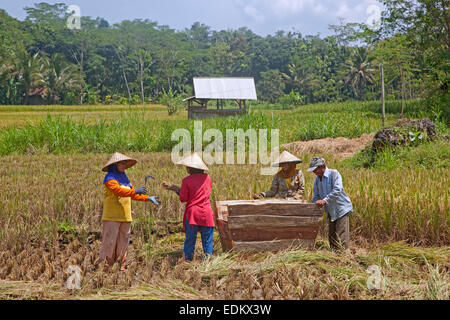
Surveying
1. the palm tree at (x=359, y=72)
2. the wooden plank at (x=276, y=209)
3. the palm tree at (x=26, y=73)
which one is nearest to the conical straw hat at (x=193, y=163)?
the wooden plank at (x=276, y=209)

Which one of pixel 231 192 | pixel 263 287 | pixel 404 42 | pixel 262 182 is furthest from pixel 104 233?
pixel 404 42

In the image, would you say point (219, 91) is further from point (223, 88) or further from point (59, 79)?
point (59, 79)

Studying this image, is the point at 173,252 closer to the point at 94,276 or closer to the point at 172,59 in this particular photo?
the point at 94,276

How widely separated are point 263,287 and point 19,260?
2.32 metres

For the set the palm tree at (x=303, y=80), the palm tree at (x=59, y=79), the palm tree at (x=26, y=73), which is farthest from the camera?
the palm tree at (x=303, y=80)

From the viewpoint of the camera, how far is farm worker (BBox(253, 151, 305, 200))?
469cm

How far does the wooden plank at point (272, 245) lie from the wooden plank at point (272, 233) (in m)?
0.03

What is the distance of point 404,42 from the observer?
2102 centimetres

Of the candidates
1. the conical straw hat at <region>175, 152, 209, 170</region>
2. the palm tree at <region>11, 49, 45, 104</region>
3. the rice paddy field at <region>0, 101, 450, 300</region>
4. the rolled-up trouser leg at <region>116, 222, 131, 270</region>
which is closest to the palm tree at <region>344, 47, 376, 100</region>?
the palm tree at <region>11, 49, 45, 104</region>

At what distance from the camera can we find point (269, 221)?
4.18 meters

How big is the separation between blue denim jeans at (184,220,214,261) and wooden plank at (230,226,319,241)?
8.9 inches

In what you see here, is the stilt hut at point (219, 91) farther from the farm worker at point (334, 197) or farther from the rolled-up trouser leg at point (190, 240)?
the rolled-up trouser leg at point (190, 240)

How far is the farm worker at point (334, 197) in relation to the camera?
4.27m

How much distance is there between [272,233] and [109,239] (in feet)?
4.83
